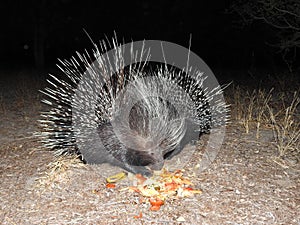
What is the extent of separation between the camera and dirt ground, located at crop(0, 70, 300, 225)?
240 centimetres

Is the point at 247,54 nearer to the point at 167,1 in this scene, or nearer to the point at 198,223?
the point at 167,1

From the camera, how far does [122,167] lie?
314 cm

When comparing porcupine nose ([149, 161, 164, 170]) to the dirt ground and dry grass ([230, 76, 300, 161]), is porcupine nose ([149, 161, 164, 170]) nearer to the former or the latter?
the dirt ground

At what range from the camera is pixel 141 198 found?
2617mm

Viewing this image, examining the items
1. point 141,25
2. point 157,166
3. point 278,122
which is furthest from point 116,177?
point 141,25

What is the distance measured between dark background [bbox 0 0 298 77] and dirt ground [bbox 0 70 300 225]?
11.9m

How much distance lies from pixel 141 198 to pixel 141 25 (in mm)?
15961

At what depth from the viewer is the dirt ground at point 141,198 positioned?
2.40 meters

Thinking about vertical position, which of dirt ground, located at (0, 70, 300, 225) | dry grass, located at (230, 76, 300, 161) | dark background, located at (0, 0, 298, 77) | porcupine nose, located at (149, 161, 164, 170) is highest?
dark background, located at (0, 0, 298, 77)

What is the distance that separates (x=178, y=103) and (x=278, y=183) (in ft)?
3.93

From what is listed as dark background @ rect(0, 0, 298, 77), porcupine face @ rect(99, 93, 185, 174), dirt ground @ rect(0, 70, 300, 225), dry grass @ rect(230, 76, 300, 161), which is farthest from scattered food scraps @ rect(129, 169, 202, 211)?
dark background @ rect(0, 0, 298, 77)

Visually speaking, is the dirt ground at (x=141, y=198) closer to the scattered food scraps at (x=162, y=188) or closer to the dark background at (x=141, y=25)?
the scattered food scraps at (x=162, y=188)

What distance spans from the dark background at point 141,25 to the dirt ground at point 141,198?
11.9 m

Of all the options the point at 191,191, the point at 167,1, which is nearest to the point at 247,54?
the point at 167,1
